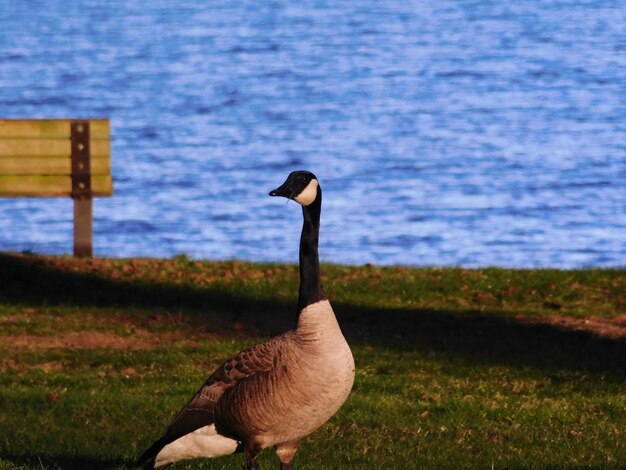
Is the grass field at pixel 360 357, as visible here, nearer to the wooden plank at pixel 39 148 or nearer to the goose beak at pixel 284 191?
the wooden plank at pixel 39 148

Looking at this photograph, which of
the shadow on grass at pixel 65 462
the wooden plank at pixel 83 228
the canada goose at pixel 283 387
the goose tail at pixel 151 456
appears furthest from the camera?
the wooden plank at pixel 83 228

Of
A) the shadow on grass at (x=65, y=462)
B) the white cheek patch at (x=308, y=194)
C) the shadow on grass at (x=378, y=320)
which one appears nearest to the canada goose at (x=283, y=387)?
the white cheek patch at (x=308, y=194)

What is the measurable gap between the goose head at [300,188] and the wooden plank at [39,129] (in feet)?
39.8

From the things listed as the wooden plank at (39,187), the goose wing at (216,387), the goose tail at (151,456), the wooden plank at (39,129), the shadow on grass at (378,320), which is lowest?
the shadow on grass at (378,320)

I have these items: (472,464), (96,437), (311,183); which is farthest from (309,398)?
(96,437)

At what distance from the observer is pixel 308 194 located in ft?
23.5

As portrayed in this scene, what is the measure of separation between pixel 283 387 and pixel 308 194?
1.12 meters

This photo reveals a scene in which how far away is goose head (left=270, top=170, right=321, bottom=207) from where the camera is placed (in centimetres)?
707

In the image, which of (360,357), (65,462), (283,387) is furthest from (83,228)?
(283,387)

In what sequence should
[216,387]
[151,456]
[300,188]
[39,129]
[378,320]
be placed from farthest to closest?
[39,129] < [378,320] < [151,456] < [216,387] < [300,188]

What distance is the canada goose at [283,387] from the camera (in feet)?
22.7

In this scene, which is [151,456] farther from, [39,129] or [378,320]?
[39,129]

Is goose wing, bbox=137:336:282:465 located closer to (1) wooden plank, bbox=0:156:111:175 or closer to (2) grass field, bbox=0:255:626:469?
(2) grass field, bbox=0:255:626:469

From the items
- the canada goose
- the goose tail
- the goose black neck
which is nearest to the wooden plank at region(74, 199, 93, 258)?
the goose tail
